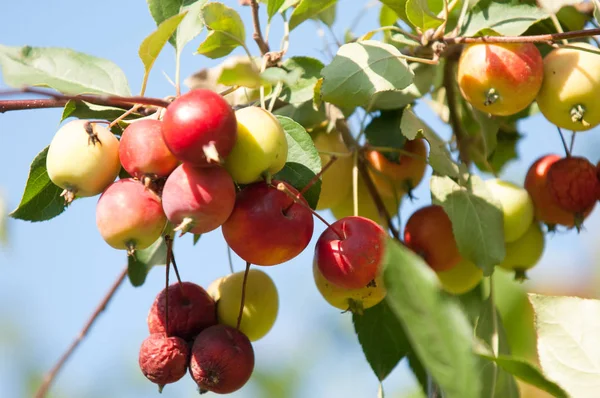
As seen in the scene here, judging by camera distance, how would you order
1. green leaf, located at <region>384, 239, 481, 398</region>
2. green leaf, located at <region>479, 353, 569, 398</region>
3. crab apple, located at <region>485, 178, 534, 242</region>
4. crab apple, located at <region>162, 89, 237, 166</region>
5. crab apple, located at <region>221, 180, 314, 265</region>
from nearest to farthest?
green leaf, located at <region>384, 239, 481, 398</region>
green leaf, located at <region>479, 353, 569, 398</region>
crab apple, located at <region>162, 89, 237, 166</region>
crab apple, located at <region>221, 180, 314, 265</region>
crab apple, located at <region>485, 178, 534, 242</region>

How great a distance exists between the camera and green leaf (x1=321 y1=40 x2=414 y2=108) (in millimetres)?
1456

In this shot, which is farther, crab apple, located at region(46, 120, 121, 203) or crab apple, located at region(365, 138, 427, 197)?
crab apple, located at region(365, 138, 427, 197)

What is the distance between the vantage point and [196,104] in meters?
1.11

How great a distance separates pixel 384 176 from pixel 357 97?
1.22 ft

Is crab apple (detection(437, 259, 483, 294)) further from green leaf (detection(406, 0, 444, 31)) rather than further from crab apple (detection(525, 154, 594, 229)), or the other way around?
green leaf (detection(406, 0, 444, 31))

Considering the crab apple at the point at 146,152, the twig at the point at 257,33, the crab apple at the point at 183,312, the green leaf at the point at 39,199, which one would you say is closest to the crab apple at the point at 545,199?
the twig at the point at 257,33

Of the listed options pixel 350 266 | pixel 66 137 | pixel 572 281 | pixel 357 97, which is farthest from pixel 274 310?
pixel 572 281

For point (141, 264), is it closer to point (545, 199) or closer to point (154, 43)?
point (154, 43)

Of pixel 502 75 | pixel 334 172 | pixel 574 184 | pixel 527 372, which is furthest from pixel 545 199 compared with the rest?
pixel 527 372

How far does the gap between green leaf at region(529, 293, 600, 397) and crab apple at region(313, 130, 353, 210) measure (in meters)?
0.69

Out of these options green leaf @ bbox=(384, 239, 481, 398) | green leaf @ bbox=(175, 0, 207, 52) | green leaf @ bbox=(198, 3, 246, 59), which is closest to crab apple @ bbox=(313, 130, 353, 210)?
green leaf @ bbox=(198, 3, 246, 59)

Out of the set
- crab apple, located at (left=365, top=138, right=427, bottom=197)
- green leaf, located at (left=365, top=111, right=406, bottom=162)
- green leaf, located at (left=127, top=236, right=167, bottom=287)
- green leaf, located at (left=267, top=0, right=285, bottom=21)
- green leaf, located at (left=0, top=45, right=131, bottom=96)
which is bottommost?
green leaf, located at (left=127, top=236, right=167, bottom=287)

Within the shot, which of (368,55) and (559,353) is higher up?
(368,55)

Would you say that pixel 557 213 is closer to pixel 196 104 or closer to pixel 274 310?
pixel 274 310
